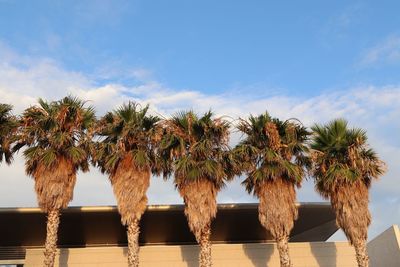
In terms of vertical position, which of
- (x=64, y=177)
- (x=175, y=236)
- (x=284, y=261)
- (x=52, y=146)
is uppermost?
(x=52, y=146)

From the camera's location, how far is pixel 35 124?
71.8 ft

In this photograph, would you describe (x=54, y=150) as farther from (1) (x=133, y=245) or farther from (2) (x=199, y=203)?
(2) (x=199, y=203)

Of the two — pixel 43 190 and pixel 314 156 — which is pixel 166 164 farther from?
pixel 314 156

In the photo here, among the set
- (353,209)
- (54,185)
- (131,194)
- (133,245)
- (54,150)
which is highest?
(54,150)

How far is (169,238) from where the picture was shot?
3064 centimetres

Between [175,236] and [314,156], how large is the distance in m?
11.6

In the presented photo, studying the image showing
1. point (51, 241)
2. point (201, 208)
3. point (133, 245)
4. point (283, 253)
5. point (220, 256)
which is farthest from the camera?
point (220, 256)

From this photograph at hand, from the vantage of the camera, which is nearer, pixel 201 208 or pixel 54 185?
pixel 54 185

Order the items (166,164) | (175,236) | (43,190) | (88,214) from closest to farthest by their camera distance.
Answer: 1. (43,190)
2. (166,164)
3. (88,214)
4. (175,236)

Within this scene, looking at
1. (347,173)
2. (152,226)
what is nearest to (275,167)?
(347,173)

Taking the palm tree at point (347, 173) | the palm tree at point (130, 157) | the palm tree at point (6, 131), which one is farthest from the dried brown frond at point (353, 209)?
the palm tree at point (6, 131)

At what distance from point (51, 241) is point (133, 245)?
345 centimetres

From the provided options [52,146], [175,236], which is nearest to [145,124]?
[52,146]

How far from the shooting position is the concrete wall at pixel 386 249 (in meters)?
26.1
